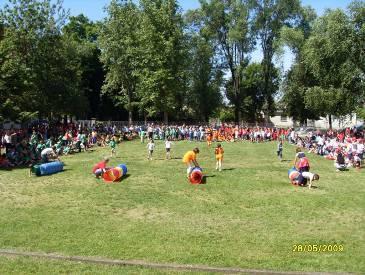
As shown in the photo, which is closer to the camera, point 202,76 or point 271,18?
point 271,18

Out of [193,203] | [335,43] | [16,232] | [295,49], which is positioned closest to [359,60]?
[335,43]

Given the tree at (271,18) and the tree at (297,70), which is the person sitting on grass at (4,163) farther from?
the tree at (271,18)

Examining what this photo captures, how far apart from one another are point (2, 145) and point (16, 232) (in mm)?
17814

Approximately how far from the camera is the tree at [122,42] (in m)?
51.8

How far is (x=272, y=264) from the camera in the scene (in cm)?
1063

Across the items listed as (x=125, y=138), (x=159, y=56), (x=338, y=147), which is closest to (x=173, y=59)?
(x=159, y=56)

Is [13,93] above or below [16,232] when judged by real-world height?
above

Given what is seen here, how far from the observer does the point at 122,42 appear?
170 feet

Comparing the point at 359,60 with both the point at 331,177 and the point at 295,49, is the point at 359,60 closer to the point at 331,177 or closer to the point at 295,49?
the point at 295,49

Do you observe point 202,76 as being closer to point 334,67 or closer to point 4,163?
point 334,67
